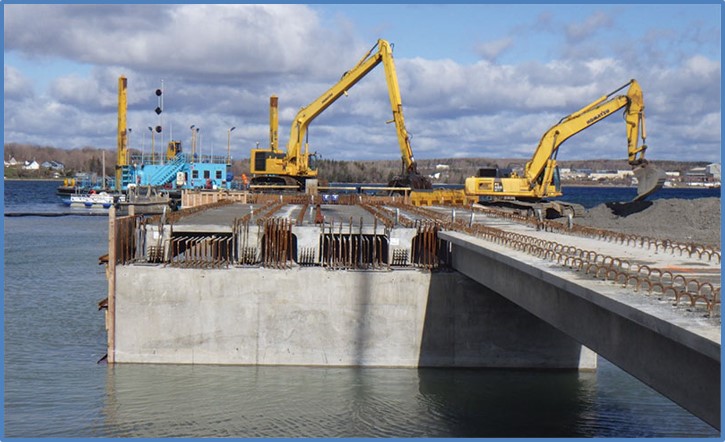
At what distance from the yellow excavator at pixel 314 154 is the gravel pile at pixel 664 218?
1233cm

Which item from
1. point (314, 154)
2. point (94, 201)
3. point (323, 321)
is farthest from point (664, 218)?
point (94, 201)

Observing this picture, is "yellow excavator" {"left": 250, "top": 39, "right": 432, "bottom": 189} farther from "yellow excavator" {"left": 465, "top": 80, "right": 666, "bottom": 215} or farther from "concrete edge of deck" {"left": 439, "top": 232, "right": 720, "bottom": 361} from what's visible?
"concrete edge of deck" {"left": 439, "top": 232, "right": 720, "bottom": 361}

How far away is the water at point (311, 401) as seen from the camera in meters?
18.3

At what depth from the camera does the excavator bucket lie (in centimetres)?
4859

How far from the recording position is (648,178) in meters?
49.1

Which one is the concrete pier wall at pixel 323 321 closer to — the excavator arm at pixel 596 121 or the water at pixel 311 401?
the water at pixel 311 401

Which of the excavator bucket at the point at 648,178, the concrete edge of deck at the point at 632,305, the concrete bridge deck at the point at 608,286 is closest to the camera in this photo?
the concrete edge of deck at the point at 632,305

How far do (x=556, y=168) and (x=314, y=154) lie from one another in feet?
65.9

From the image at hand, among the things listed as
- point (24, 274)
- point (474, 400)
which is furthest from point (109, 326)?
point (24, 274)

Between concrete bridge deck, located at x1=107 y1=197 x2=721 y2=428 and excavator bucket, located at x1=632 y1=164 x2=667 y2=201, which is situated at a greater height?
excavator bucket, located at x1=632 y1=164 x2=667 y2=201

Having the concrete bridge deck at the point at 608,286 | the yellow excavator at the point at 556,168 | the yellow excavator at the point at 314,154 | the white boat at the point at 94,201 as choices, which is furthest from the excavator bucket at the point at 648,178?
the white boat at the point at 94,201

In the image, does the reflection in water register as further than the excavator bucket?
No

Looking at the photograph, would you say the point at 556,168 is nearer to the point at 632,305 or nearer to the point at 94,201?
the point at 632,305

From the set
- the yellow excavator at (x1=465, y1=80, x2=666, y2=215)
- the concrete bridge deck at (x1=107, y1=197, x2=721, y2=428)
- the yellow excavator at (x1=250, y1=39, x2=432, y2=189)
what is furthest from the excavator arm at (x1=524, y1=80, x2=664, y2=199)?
the concrete bridge deck at (x1=107, y1=197, x2=721, y2=428)
